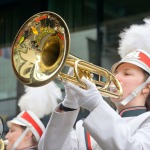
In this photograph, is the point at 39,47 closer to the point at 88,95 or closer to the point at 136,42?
the point at 88,95

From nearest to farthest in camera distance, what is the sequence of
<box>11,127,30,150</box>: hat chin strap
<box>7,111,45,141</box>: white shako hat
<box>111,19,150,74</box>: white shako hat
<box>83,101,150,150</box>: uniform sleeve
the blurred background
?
<box>83,101,150,150</box>: uniform sleeve < <box>111,19,150,74</box>: white shako hat < <box>11,127,30,150</box>: hat chin strap < <box>7,111,45,141</box>: white shako hat < the blurred background

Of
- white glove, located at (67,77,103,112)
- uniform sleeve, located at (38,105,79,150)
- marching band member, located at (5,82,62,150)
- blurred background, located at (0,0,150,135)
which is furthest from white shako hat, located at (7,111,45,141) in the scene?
blurred background, located at (0,0,150,135)

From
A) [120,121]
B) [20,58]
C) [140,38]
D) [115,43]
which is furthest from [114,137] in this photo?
[115,43]

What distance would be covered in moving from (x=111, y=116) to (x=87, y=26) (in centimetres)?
645

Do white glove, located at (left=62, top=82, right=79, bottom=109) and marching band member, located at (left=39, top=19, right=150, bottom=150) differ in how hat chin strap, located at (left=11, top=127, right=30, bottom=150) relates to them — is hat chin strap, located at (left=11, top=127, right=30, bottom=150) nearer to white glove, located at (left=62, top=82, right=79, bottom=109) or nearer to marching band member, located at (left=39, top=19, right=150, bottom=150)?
marching band member, located at (left=39, top=19, right=150, bottom=150)

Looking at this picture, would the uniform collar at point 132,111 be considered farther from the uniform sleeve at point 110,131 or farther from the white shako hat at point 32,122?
the white shako hat at point 32,122

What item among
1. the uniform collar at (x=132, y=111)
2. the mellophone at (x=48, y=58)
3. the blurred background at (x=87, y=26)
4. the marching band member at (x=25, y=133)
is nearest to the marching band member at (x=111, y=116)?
the uniform collar at (x=132, y=111)

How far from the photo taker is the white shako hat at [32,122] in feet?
17.0

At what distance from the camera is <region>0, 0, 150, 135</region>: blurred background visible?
9.13m

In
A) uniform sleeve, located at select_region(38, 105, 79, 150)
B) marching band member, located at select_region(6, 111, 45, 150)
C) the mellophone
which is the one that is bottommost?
marching band member, located at select_region(6, 111, 45, 150)

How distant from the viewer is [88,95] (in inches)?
124

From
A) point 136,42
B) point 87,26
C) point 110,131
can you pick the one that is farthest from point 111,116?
point 87,26

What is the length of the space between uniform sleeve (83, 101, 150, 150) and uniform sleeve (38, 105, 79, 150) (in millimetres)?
373

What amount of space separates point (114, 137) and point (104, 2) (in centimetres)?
664
